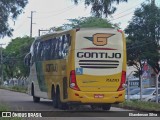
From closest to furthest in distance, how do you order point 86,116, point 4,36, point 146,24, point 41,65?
point 86,116 → point 4,36 → point 41,65 → point 146,24

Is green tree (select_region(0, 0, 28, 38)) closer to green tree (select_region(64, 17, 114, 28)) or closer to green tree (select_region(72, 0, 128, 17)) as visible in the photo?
green tree (select_region(72, 0, 128, 17))

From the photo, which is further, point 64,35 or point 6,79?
point 6,79

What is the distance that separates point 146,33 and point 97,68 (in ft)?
105

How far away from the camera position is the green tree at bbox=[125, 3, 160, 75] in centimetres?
4997

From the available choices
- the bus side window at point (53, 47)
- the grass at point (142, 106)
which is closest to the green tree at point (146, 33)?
the grass at point (142, 106)

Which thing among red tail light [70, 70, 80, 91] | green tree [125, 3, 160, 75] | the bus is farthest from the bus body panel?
green tree [125, 3, 160, 75]

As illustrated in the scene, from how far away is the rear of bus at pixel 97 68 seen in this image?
1984cm

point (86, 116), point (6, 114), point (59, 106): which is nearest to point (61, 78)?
point (59, 106)

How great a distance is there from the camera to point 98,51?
20.0 meters

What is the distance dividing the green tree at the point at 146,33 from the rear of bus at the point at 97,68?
30.0m

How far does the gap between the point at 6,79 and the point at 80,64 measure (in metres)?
88.0

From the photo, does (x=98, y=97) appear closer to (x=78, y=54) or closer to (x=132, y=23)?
(x=78, y=54)

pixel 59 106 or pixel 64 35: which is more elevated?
pixel 64 35

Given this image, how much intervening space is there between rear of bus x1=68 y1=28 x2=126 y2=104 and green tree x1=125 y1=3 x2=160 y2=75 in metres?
30.0
